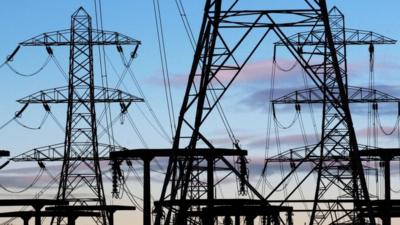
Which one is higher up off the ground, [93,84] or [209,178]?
[93,84]

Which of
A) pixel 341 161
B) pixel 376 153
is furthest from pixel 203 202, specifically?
pixel 341 161

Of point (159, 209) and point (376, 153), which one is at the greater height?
point (376, 153)

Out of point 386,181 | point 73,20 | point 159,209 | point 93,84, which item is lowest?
point 159,209

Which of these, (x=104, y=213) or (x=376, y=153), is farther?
(x=104, y=213)

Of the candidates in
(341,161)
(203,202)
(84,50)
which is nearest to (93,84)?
(84,50)

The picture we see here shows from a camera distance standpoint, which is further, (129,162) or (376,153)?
(129,162)

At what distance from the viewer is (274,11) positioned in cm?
3194

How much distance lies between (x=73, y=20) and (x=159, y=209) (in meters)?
55.3

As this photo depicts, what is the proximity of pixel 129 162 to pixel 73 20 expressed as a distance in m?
10.5

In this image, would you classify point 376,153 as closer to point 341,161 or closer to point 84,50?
point 341,161

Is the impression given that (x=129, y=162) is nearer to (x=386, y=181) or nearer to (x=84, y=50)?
(x=84, y=50)

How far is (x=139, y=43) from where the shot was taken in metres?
84.0

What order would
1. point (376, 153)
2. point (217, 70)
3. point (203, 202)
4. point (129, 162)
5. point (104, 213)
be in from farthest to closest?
point (129, 162) → point (104, 213) → point (376, 153) → point (203, 202) → point (217, 70)

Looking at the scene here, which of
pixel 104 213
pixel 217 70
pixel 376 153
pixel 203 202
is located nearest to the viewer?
pixel 217 70
